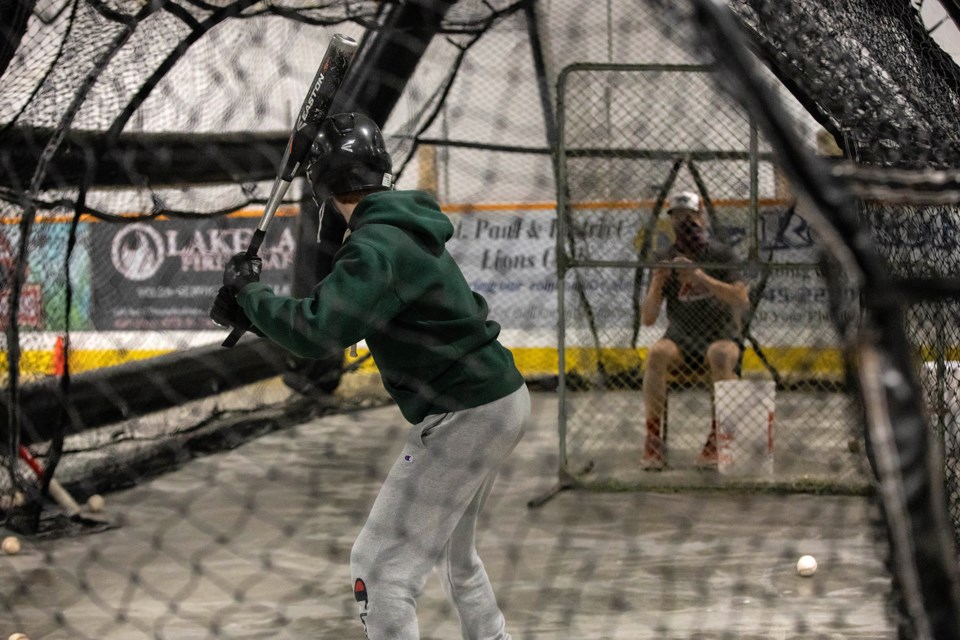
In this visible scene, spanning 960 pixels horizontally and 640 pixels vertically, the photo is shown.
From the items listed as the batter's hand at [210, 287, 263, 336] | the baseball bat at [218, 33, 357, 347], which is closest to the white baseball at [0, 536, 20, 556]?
the baseball bat at [218, 33, 357, 347]

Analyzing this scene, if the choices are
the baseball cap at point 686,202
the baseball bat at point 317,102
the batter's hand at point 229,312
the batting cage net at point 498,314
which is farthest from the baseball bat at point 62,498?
the baseball cap at point 686,202

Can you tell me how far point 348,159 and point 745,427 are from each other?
324 cm

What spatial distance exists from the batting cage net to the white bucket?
0.06 ft

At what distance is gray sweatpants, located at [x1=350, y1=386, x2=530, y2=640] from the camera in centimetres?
265

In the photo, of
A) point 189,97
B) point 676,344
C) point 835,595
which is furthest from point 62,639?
point 676,344

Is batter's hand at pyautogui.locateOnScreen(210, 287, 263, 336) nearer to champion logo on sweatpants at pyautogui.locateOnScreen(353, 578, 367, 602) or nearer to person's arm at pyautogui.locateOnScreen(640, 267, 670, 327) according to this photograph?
champion logo on sweatpants at pyautogui.locateOnScreen(353, 578, 367, 602)

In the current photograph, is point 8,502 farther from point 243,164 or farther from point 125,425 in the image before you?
point 243,164

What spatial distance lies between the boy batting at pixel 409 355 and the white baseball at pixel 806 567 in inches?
60.6

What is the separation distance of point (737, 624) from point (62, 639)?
1985 millimetres

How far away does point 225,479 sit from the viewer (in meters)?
5.85

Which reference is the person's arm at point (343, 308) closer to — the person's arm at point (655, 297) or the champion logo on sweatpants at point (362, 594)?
the champion logo on sweatpants at point (362, 594)

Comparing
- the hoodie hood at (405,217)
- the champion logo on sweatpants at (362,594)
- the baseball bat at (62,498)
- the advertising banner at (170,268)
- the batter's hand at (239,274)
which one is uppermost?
the hoodie hood at (405,217)

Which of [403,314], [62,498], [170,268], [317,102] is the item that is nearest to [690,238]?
[317,102]

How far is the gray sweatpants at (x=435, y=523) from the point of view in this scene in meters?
2.65
